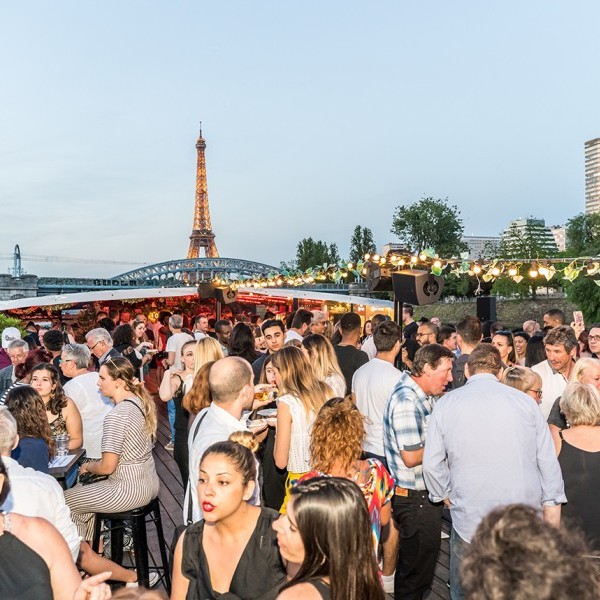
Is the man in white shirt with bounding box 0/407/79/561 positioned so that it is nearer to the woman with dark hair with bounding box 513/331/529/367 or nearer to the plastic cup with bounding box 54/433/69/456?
the plastic cup with bounding box 54/433/69/456

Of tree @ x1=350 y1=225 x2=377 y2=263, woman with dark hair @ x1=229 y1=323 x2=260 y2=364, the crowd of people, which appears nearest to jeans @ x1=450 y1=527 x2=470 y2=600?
the crowd of people

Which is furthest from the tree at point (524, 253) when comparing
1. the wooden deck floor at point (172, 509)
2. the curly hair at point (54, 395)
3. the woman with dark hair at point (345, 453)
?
the woman with dark hair at point (345, 453)

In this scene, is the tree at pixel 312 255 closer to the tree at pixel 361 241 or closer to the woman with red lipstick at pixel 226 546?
the tree at pixel 361 241

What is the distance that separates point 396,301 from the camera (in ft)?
35.5

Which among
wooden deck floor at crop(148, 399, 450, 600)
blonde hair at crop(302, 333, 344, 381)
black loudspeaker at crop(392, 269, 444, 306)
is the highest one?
black loudspeaker at crop(392, 269, 444, 306)

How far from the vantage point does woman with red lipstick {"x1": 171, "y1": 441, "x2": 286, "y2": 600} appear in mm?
2150

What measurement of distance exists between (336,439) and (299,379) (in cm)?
79

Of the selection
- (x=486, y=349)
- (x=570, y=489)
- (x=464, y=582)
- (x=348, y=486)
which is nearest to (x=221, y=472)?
(x=348, y=486)

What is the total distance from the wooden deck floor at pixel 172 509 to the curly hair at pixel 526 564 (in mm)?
2923

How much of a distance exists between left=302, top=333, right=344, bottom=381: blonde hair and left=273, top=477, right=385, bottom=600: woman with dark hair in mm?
2695

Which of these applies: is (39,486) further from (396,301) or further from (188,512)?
(396,301)

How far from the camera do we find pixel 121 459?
140 inches

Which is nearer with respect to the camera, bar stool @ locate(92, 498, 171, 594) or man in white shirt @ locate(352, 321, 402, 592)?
bar stool @ locate(92, 498, 171, 594)

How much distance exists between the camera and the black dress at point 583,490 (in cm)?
302
